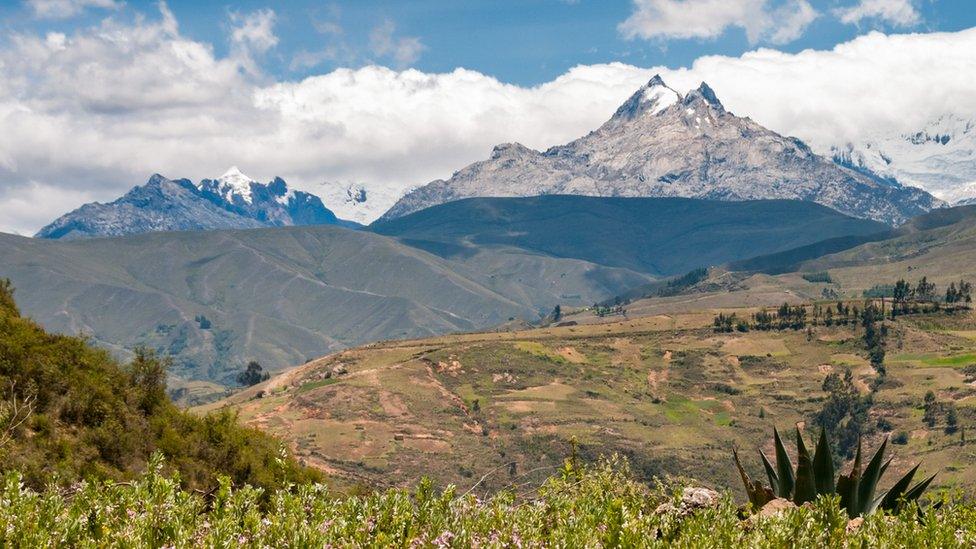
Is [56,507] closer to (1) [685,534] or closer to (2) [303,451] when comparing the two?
(1) [685,534]

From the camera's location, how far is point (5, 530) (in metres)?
14.2

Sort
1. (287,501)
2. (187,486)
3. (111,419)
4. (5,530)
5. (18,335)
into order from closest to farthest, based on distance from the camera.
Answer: (5,530), (287,501), (187,486), (111,419), (18,335)

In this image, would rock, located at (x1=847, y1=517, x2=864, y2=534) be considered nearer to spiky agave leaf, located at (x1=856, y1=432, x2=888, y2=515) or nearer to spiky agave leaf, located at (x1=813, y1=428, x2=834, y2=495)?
spiky agave leaf, located at (x1=813, y1=428, x2=834, y2=495)

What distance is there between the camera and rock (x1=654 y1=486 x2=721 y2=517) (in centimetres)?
1720

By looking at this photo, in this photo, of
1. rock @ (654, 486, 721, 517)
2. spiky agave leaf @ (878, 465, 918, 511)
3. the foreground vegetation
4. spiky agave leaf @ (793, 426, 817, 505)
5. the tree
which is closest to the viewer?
the foreground vegetation

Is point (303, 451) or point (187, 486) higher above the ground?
point (187, 486)

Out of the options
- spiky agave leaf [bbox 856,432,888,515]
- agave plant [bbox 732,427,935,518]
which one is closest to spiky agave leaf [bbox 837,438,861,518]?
agave plant [bbox 732,427,935,518]

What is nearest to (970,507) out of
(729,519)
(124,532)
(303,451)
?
(729,519)

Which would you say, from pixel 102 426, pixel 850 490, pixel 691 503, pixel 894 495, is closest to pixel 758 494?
pixel 850 490

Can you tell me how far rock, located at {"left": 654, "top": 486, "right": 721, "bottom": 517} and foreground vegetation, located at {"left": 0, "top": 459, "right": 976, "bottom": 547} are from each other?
0.05m

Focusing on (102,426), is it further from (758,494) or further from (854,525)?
(854,525)

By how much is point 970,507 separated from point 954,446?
19569 cm

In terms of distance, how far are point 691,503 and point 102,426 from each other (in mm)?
29348

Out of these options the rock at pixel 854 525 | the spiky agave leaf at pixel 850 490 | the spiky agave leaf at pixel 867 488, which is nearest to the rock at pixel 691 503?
the rock at pixel 854 525
